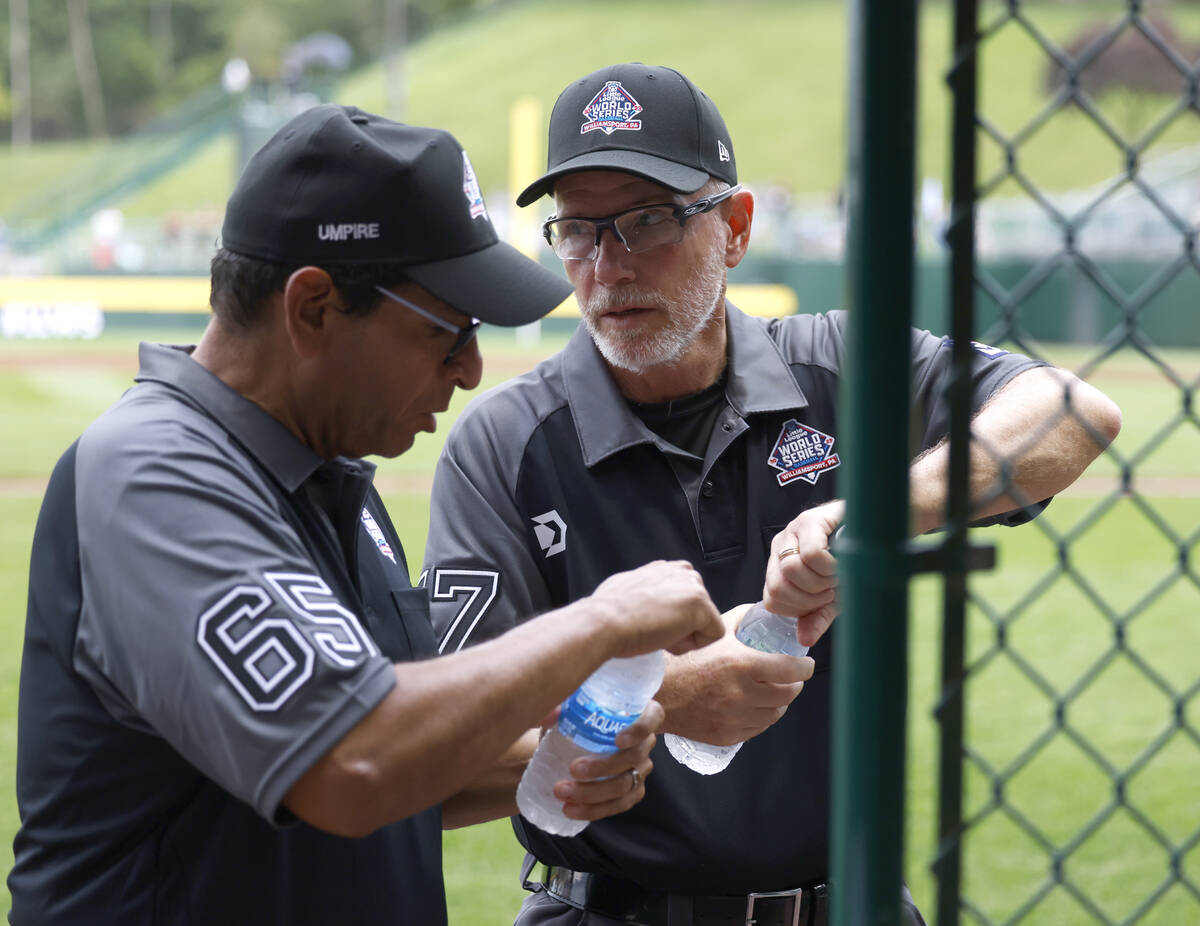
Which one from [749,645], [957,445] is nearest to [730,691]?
[749,645]

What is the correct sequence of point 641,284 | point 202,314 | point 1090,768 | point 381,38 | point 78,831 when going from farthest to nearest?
point 381,38 → point 202,314 → point 1090,768 → point 641,284 → point 78,831

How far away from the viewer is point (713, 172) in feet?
9.70

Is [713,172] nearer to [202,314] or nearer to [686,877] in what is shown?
[686,877]

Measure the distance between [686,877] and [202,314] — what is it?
78.4 feet

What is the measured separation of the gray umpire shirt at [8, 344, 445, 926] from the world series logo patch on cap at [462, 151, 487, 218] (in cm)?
47

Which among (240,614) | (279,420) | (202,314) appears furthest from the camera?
(202,314)

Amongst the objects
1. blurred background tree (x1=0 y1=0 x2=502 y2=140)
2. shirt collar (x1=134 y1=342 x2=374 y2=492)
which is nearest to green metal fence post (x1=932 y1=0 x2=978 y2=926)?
shirt collar (x1=134 y1=342 x2=374 y2=492)

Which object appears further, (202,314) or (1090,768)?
A: (202,314)

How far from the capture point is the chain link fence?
1.43 metres

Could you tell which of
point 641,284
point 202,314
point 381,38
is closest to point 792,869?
point 641,284

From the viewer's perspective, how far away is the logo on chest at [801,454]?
278 centimetres

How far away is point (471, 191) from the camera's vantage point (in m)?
2.06

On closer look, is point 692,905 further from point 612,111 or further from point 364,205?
point 612,111

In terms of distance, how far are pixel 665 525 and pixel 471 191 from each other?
3.05 feet
